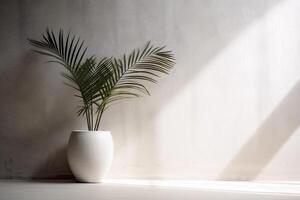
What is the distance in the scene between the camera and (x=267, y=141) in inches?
132

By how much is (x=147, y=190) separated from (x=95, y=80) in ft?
3.33

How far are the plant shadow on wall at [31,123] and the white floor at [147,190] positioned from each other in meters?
0.27

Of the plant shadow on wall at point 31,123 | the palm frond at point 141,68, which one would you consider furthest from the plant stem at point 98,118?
the plant shadow on wall at point 31,123

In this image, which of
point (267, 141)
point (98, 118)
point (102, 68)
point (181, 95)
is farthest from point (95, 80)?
point (267, 141)

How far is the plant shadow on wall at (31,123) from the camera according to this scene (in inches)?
135

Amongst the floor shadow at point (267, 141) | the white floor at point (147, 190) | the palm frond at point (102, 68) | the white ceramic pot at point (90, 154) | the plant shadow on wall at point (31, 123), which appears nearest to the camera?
the white floor at point (147, 190)

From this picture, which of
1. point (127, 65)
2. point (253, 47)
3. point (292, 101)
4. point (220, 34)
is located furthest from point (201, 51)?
point (292, 101)

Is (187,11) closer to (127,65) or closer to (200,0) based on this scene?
(200,0)

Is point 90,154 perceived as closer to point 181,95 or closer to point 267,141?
point 181,95

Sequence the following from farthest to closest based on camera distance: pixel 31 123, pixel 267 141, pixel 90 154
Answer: pixel 31 123
pixel 267 141
pixel 90 154

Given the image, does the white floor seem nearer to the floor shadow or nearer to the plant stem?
the floor shadow

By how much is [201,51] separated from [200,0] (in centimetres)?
47

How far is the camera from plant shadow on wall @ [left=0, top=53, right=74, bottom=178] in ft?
11.3

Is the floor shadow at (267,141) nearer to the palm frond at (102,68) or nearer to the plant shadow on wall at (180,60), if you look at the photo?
the plant shadow on wall at (180,60)
